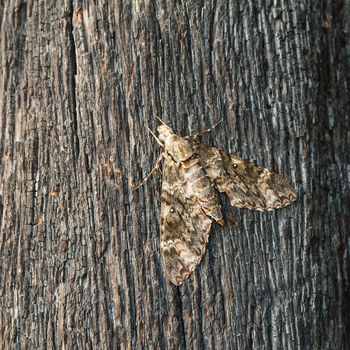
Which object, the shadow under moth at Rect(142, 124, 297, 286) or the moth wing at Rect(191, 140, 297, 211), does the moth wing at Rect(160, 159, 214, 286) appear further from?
the moth wing at Rect(191, 140, 297, 211)

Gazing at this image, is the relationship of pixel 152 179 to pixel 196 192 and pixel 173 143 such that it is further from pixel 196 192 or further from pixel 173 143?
pixel 196 192

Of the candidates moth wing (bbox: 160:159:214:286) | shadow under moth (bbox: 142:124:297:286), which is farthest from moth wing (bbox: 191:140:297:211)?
moth wing (bbox: 160:159:214:286)

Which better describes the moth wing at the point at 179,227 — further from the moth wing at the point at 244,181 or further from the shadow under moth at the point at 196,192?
the moth wing at the point at 244,181

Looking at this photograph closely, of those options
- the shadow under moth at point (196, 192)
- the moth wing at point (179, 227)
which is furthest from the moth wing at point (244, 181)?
the moth wing at point (179, 227)

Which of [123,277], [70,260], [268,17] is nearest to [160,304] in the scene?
[123,277]

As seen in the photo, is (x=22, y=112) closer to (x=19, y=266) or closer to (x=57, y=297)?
(x=19, y=266)

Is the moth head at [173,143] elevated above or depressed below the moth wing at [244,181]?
above

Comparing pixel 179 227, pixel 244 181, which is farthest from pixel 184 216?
pixel 244 181

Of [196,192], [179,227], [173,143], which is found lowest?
[179,227]
